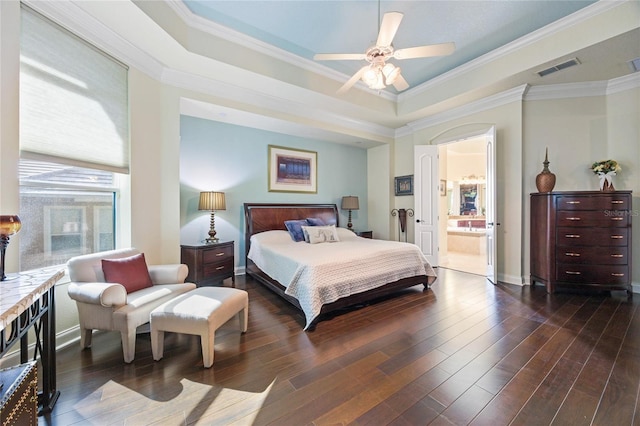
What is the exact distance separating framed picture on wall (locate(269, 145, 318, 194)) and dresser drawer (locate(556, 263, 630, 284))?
4116 mm

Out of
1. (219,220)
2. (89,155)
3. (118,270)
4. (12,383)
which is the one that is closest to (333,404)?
(12,383)

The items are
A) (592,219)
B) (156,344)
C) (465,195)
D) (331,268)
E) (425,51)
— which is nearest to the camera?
(156,344)

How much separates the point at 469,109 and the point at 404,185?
1.80 meters

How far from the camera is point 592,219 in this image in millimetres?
3363

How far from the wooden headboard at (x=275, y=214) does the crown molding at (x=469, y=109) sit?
2384mm

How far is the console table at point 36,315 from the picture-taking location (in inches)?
43.2

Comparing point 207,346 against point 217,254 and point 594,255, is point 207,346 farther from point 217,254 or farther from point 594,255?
point 594,255

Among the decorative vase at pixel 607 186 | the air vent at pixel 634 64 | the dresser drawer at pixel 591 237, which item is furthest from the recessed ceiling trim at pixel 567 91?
the dresser drawer at pixel 591 237

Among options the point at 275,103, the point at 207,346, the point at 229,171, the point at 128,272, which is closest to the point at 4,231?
the point at 128,272

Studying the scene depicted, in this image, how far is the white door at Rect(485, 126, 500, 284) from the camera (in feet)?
13.2

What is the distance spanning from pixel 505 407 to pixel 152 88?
14.4ft

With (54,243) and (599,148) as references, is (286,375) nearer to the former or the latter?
(54,243)

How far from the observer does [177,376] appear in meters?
1.83

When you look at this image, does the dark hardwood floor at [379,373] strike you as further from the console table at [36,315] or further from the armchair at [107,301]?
the armchair at [107,301]
